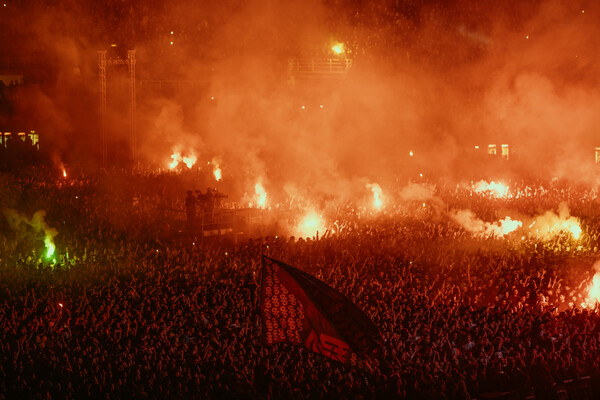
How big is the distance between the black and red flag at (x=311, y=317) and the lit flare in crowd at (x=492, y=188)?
609 inches

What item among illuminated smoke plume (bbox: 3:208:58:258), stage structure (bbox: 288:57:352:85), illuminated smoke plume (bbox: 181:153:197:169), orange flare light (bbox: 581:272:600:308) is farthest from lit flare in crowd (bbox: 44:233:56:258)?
stage structure (bbox: 288:57:352:85)

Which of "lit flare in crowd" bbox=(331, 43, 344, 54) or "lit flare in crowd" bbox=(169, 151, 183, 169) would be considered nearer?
"lit flare in crowd" bbox=(169, 151, 183, 169)

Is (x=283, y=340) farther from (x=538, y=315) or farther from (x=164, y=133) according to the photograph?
(x=164, y=133)

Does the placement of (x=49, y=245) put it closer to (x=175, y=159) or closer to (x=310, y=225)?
(x=310, y=225)

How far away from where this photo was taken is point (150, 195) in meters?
17.0

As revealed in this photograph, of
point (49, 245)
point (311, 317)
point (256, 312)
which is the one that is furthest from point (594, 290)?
point (49, 245)

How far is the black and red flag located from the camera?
5137 millimetres

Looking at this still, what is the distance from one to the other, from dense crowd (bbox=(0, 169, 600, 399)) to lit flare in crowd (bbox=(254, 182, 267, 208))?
4.21 meters

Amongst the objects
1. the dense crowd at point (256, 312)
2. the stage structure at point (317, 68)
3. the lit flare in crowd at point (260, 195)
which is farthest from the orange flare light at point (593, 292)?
the stage structure at point (317, 68)

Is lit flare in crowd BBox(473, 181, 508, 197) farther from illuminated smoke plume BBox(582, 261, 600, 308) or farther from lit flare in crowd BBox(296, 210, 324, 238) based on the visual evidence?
illuminated smoke plume BBox(582, 261, 600, 308)

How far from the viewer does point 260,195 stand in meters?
17.9

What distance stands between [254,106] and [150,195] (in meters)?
7.30

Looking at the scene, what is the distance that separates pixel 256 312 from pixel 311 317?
7.61 ft

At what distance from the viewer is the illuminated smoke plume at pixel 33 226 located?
11.2m
